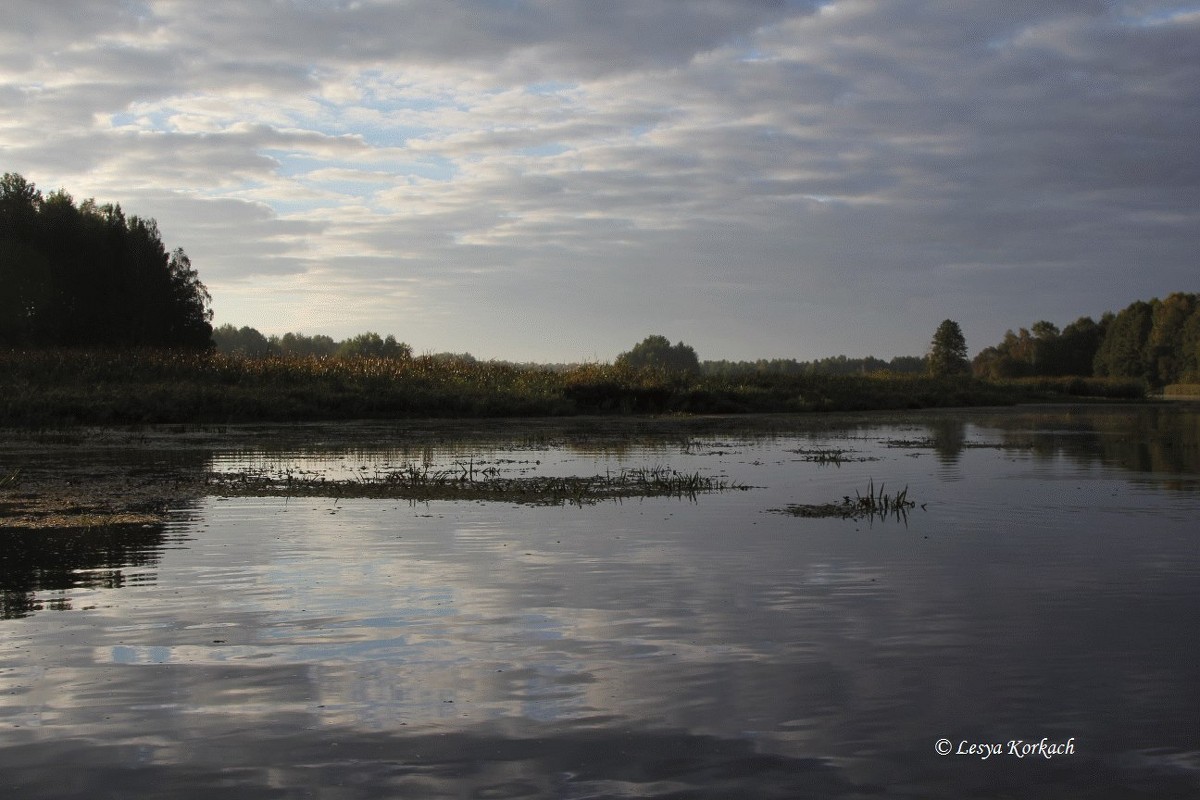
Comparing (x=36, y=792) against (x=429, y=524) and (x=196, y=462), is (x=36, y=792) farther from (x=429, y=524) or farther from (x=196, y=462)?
(x=196, y=462)

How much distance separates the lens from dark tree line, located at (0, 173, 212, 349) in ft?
226

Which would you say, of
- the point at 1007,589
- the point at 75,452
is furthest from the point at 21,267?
the point at 1007,589

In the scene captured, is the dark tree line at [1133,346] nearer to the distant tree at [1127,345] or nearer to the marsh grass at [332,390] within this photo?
the distant tree at [1127,345]

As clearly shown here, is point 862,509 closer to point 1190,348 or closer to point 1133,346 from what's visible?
point 1190,348

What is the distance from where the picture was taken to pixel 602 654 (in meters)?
7.72

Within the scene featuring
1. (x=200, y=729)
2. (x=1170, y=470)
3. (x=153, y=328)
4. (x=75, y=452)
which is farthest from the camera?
(x=153, y=328)

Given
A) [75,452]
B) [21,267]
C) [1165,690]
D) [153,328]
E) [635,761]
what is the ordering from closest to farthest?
[635,761], [1165,690], [75,452], [21,267], [153,328]

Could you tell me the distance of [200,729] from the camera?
612cm

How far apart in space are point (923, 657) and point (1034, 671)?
714mm

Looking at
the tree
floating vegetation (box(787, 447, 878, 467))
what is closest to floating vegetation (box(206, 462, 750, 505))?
floating vegetation (box(787, 447, 878, 467))

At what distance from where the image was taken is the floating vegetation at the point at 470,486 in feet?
56.6

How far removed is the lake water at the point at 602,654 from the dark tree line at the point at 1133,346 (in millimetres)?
132524

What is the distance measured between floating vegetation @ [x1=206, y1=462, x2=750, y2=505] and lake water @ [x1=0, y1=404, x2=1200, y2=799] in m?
1.44

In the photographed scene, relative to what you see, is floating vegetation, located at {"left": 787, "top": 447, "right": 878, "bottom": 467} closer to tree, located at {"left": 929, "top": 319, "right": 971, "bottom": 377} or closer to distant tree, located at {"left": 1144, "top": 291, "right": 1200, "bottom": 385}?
tree, located at {"left": 929, "top": 319, "right": 971, "bottom": 377}
